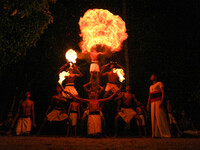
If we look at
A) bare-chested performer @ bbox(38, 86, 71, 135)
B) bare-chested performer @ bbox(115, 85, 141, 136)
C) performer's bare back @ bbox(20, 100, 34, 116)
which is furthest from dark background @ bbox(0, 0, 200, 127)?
bare-chested performer @ bbox(115, 85, 141, 136)

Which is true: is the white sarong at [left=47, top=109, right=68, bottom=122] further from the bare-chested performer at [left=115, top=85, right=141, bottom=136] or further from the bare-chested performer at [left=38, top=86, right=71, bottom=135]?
the bare-chested performer at [left=115, top=85, right=141, bottom=136]

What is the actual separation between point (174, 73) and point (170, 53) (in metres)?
1.25

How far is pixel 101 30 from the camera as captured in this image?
10.9 m

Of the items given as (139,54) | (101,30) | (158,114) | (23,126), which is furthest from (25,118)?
(139,54)

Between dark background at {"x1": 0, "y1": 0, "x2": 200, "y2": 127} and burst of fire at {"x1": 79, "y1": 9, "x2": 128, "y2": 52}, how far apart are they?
4667mm

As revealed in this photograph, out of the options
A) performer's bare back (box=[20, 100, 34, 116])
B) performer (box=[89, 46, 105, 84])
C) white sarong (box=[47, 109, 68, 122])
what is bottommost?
white sarong (box=[47, 109, 68, 122])

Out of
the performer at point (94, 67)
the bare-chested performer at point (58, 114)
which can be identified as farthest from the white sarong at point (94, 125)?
the bare-chested performer at point (58, 114)

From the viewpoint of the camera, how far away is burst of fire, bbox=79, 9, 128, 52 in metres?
10.8

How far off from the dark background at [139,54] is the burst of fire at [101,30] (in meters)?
4.67

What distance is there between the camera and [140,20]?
682 inches

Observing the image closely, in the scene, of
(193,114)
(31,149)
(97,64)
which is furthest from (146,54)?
(31,149)

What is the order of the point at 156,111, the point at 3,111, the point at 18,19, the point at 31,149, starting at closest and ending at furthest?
the point at 31,149 < the point at 156,111 < the point at 18,19 < the point at 3,111

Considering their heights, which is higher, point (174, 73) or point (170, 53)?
point (170, 53)

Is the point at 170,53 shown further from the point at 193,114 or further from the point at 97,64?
the point at 97,64
